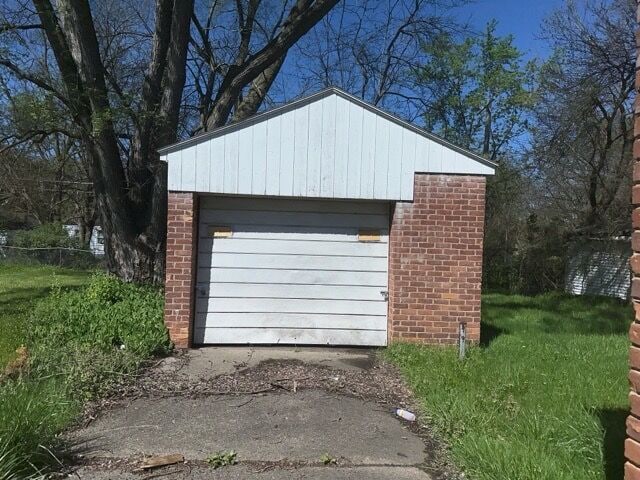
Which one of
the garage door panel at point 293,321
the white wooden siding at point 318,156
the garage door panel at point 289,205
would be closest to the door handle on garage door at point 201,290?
the garage door panel at point 293,321

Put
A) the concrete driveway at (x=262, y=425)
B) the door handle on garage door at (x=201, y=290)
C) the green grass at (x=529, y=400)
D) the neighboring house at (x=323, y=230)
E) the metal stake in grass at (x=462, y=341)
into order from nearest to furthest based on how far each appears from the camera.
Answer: the green grass at (x=529, y=400)
the concrete driveway at (x=262, y=425)
the metal stake in grass at (x=462, y=341)
the neighboring house at (x=323, y=230)
the door handle on garage door at (x=201, y=290)

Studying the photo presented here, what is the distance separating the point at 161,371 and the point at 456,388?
10.9 ft

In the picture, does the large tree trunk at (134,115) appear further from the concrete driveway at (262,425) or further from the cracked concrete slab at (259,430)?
the cracked concrete slab at (259,430)

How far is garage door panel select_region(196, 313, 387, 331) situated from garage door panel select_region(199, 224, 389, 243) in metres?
1.10

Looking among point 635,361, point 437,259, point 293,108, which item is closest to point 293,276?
point 437,259

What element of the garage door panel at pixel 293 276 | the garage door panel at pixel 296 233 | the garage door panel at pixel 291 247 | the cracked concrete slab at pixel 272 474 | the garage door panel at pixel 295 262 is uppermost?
the garage door panel at pixel 296 233

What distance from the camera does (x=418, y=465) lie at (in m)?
4.32

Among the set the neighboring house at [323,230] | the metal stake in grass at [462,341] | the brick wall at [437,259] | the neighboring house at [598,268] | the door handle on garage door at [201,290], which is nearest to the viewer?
the metal stake in grass at [462,341]

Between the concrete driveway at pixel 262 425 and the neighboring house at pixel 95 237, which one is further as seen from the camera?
the neighboring house at pixel 95 237

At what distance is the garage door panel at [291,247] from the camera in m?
8.20

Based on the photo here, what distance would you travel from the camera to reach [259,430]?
4.91 meters

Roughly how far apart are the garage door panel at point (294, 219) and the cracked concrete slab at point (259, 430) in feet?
9.88

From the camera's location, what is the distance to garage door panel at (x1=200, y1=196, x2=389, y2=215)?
26.9 feet

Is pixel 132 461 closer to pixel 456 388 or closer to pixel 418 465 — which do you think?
pixel 418 465
